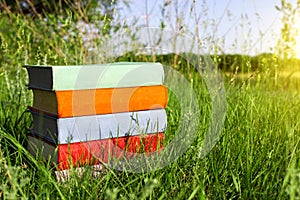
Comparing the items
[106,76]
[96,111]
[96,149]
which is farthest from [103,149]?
[106,76]

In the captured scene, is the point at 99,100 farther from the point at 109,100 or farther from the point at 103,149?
the point at 103,149

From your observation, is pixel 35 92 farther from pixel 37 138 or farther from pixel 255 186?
pixel 255 186

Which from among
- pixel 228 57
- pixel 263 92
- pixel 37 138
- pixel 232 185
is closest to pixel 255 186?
pixel 232 185

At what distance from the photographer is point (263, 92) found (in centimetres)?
250

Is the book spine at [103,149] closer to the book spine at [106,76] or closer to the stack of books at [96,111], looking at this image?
the stack of books at [96,111]

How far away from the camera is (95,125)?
4.68ft

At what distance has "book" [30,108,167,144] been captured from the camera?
1.38m

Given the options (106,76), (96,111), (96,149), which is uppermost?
(106,76)

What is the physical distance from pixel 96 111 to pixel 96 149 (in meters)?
0.13

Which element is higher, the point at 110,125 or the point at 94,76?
the point at 94,76

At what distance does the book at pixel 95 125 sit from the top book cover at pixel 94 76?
10cm

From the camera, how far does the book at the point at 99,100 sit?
1375mm

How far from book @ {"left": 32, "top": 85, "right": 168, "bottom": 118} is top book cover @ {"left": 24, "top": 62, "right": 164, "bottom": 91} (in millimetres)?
19

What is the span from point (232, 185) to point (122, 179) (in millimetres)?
346
